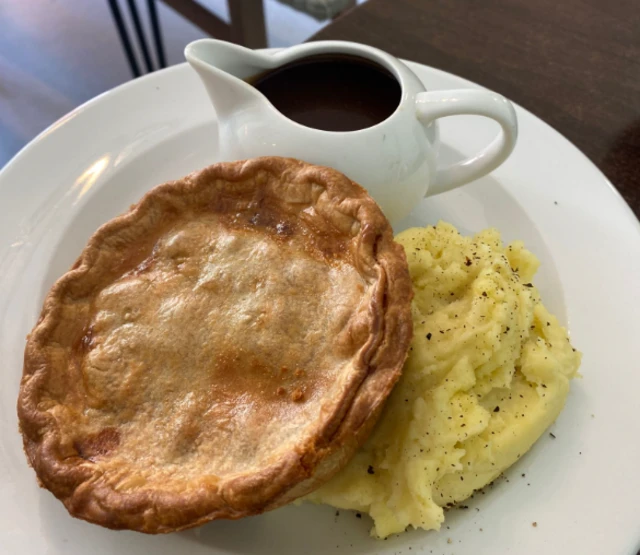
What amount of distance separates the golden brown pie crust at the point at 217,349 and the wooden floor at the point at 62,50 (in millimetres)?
3662

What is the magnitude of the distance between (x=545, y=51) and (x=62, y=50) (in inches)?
182

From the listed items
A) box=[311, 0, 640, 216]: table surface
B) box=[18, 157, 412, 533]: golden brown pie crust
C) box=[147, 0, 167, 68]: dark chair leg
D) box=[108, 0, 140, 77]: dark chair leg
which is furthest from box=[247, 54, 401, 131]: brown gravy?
box=[147, 0, 167, 68]: dark chair leg

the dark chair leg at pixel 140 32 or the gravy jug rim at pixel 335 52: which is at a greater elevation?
the gravy jug rim at pixel 335 52

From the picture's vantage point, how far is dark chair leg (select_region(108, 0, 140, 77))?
464cm

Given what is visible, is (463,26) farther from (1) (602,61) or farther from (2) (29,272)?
(2) (29,272)

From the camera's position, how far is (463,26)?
3.14m

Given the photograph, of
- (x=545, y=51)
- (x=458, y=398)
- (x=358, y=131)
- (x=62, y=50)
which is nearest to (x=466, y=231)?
(x=358, y=131)

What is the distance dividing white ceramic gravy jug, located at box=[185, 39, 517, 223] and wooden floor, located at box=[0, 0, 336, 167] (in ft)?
11.7

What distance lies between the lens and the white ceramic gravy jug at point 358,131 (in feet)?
6.15

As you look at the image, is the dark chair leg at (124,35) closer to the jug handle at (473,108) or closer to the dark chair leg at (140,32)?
the dark chair leg at (140,32)

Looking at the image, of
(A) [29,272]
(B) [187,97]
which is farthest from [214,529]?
(B) [187,97]

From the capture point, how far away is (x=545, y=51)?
9.91 feet

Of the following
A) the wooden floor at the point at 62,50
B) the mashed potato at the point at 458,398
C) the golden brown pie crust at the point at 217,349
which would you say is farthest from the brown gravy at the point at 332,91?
the wooden floor at the point at 62,50

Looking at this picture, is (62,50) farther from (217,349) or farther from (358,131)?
(217,349)
